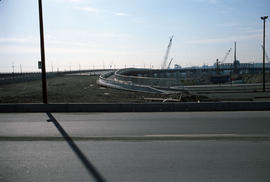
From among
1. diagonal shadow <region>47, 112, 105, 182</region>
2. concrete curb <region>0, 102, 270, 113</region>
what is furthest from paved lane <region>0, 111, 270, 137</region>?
concrete curb <region>0, 102, 270, 113</region>

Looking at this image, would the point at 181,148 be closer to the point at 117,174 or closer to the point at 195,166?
the point at 195,166

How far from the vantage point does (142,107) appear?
13.1 m

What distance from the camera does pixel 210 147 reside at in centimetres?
616

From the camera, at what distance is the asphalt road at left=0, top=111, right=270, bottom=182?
4605mm

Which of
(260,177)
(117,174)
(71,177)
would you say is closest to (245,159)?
(260,177)

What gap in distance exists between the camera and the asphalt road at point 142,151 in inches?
181

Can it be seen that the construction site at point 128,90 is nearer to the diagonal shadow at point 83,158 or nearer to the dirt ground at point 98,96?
the dirt ground at point 98,96

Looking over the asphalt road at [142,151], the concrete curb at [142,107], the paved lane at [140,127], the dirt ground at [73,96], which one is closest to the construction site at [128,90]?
the dirt ground at [73,96]

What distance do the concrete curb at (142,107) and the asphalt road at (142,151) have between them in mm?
3457

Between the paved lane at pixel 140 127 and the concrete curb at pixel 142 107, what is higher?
the concrete curb at pixel 142 107

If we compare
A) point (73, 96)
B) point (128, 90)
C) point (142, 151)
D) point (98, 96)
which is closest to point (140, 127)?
point (142, 151)

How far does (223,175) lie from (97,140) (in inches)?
156

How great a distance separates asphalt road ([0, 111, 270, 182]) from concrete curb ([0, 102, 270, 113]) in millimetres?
3457

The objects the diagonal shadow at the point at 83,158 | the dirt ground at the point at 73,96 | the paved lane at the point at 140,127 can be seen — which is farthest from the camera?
the dirt ground at the point at 73,96
